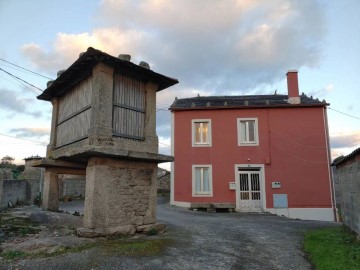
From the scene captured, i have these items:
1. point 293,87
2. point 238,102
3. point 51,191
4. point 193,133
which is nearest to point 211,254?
point 51,191

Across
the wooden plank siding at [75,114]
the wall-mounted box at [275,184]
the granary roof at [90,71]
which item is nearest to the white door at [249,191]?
the wall-mounted box at [275,184]

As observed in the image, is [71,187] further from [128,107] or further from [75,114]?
[128,107]

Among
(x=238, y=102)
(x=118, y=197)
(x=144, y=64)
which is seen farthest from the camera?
(x=238, y=102)

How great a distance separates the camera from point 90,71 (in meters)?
8.15

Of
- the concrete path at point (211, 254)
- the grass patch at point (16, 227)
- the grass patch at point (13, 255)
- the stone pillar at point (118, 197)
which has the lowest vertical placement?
the concrete path at point (211, 254)

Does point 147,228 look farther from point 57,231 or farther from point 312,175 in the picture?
point 312,175

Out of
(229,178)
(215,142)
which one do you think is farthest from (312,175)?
(215,142)

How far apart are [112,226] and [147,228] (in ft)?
3.43

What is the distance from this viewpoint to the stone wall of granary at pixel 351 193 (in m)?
7.81

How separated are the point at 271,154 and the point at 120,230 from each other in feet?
36.4

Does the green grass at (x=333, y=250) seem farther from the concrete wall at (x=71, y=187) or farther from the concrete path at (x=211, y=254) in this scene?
the concrete wall at (x=71, y=187)

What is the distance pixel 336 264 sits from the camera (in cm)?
573

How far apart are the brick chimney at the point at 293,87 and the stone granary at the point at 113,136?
33.7ft

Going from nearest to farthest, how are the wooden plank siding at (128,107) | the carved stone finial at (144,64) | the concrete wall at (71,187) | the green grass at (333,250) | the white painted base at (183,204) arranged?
the green grass at (333,250), the wooden plank siding at (128,107), the carved stone finial at (144,64), the white painted base at (183,204), the concrete wall at (71,187)
